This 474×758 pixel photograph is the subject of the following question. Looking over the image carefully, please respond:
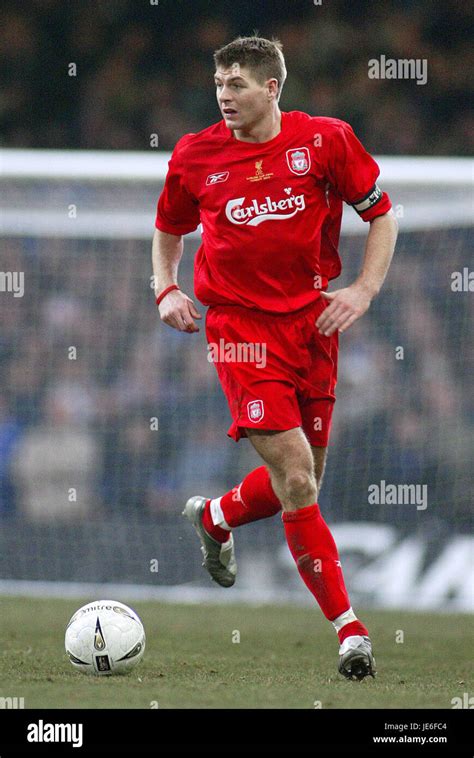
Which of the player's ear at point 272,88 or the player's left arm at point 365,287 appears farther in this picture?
the player's ear at point 272,88

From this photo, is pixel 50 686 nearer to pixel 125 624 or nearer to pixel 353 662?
pixel 125 624

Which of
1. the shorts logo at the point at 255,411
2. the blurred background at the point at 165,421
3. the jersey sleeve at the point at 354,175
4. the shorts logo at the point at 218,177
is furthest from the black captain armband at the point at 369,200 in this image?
the blurred background at the point at 165,421

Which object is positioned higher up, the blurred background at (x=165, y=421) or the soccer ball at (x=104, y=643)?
the blurred background at (x=165, y=421)

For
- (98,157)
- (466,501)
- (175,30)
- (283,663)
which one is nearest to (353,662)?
(283,663)

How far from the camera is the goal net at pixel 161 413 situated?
342 inches

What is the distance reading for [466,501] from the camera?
876 cm

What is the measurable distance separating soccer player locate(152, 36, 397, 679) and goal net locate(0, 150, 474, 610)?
324 cm

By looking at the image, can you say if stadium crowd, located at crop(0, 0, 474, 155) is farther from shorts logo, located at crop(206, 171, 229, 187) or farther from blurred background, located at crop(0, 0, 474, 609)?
shorts logo, located at crop(206, 171, 229, 187)

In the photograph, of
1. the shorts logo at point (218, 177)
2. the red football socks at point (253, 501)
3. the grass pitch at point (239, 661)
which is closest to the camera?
the grass pitch at point (239, 661)

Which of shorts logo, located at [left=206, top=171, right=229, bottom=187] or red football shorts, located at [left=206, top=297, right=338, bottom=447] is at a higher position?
shorts logo, located at [left=206, top=171, right=229, bottom=187]

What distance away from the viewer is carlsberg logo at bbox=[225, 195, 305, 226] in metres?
5.11

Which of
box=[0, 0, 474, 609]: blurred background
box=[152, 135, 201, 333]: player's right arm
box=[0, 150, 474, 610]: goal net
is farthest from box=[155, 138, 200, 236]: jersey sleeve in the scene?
box=[0, 0, 474, 609]: blurred background

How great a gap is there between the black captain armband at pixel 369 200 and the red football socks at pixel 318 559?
124 centimetres

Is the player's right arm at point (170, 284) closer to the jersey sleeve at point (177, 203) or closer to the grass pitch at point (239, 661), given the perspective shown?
the jersey sleeve at point (177, 203)
